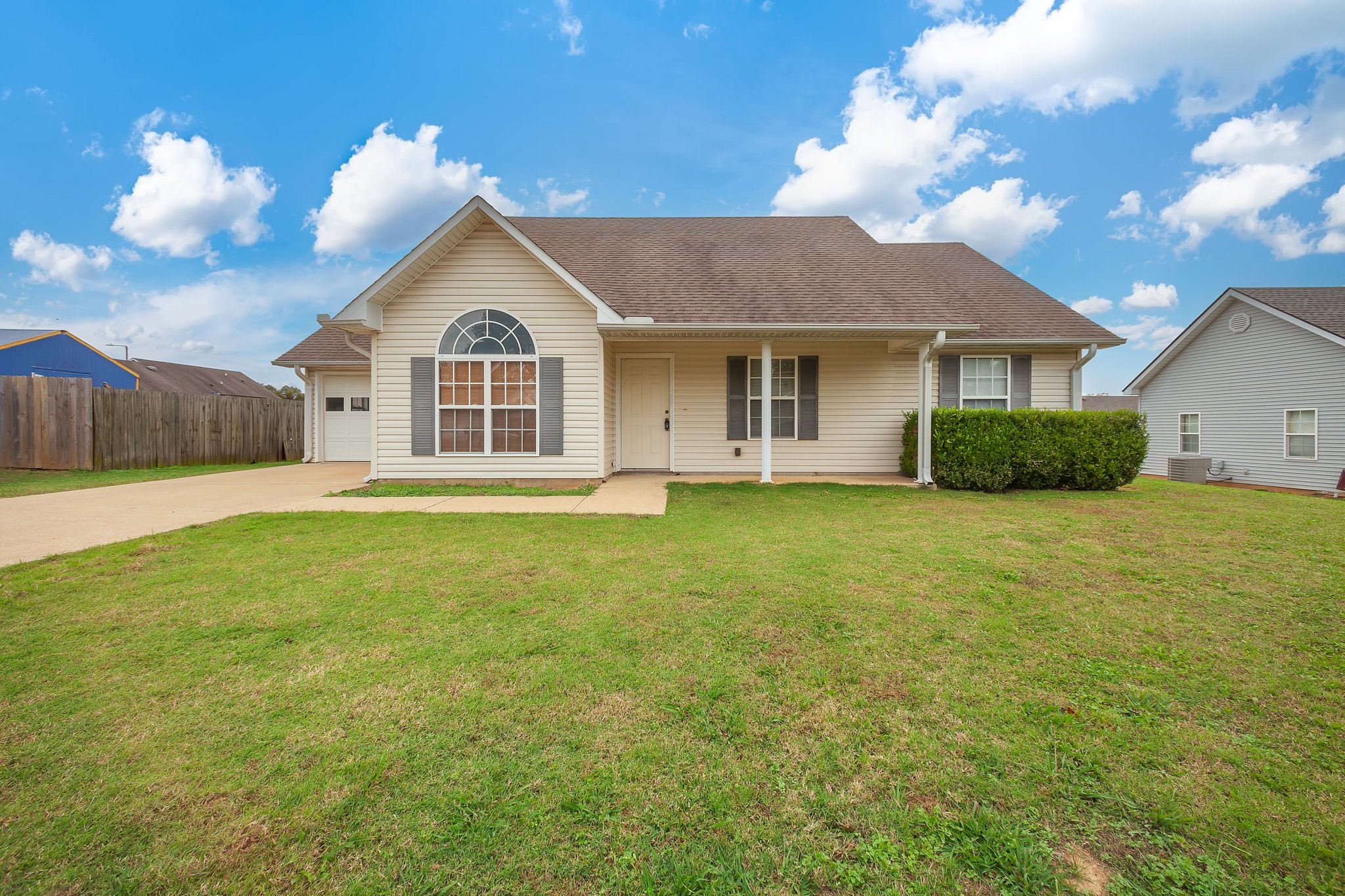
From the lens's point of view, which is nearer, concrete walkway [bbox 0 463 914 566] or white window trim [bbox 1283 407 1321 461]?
concrete walkway [bbox 0 463 914 566]

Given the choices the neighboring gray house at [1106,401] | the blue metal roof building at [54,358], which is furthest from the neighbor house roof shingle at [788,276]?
the blue metal roof building at [54,358]

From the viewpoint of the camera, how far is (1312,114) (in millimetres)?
13461

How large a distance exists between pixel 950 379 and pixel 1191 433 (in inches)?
488

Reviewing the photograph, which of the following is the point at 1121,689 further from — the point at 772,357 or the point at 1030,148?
the point at 1030,148

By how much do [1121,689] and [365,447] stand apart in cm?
1700

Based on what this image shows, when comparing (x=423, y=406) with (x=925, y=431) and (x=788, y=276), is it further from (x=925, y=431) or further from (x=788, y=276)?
(x=925, y=431)

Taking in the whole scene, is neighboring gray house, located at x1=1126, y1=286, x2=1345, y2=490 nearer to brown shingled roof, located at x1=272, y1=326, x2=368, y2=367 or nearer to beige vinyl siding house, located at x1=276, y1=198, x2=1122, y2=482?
beige vinyl siding house, located at x1=276, y1=198, x2=1122, y2=482

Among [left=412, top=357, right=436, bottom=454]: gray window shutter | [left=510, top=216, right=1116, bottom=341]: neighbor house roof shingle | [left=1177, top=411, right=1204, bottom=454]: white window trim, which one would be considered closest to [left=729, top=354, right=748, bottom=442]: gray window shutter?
[left=510, top=216, right=1116, bottom=341]: neighbor house roof shingle

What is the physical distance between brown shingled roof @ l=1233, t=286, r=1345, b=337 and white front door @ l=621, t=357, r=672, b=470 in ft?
53.5

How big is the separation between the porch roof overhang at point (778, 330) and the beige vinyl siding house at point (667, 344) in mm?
50

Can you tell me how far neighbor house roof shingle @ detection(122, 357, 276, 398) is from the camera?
3562 centimetres

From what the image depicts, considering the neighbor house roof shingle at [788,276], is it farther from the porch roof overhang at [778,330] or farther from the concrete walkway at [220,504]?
the concrete walkway at [220,504]

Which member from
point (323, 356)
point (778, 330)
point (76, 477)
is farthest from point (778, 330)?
point (76, 477)

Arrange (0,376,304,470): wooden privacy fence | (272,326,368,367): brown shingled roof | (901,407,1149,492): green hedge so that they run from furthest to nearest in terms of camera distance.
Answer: (272,326,368,367): brown shingled roof
(0,376,304,470): wooden privacy fence
(901,407,1149,492): green hedge
